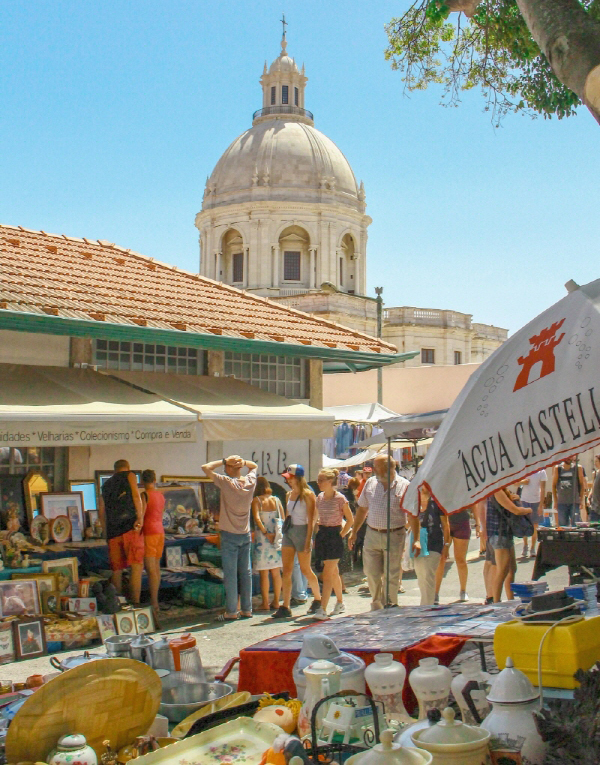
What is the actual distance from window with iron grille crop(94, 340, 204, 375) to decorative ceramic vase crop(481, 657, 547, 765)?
325 inches

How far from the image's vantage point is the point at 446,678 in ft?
12.2

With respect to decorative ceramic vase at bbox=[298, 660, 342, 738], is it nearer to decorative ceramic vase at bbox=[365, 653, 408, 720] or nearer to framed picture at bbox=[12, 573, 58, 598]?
decorative ceramic vase at bbox=[365, 653, 408, 720]

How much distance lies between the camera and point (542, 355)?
11.9 ft

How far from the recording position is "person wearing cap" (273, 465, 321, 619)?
9.34 meters

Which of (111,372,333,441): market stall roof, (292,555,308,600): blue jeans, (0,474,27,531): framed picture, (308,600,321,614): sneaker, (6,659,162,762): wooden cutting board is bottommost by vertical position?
(308,600,321,614): sneaker

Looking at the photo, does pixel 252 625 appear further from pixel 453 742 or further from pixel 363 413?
pixel 363 413

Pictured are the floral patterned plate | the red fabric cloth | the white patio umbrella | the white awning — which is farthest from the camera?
the white awning

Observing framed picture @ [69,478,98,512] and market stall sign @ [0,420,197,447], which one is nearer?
market stall sign @ [0,420,197,447]

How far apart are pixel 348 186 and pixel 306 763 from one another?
60.3 meters

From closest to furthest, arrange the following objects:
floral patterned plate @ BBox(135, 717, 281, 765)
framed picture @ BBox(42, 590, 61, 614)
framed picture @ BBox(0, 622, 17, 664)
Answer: floral patterned plate @ BBox(135, 717, 281, 765) < framed picture @ BBox(0, 622, 17, 664) < framed picture @ BBox(42, 590, 61, 614)

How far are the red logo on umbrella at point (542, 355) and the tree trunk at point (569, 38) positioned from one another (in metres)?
2.54

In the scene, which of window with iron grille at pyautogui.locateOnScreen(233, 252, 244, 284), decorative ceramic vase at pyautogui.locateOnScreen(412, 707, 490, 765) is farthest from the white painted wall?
window with iron grille at pyautogui.locateOnScreen(233, 252, 244, 284)

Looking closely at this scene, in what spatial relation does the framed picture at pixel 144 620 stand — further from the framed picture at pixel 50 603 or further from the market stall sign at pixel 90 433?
the market stall sign at pixel 90 433

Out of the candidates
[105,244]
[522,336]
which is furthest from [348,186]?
[522,336]
